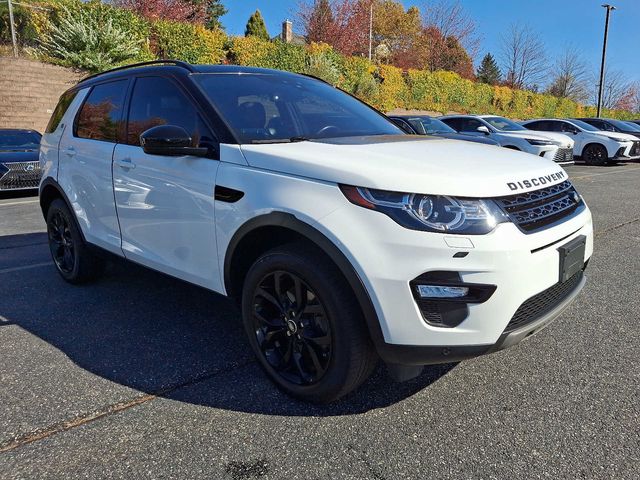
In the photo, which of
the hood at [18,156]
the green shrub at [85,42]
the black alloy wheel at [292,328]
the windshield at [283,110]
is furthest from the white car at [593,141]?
the black alloy wheel at [292,328]

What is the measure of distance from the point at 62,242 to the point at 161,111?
1972 mm

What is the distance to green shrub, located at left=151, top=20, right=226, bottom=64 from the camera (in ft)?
59.5

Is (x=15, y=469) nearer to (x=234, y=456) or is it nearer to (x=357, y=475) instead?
(x=234, y=456)

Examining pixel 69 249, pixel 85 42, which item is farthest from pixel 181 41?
pixel 69 249

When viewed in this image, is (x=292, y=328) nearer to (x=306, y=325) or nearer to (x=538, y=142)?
(x=306, y=325)

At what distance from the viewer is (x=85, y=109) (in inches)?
161

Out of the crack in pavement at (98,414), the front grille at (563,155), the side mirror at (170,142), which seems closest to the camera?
the crack in pavement at (98,414)

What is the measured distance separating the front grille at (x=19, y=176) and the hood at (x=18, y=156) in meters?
0.10

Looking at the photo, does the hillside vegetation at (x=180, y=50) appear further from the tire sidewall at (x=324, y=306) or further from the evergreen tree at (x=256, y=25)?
the tire sidewall at (x=324, y=306)

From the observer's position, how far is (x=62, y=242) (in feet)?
14.8

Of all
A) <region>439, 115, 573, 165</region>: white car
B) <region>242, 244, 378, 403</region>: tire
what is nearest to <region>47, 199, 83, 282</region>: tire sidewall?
<region>242, 244, 378, 403</region>: tire

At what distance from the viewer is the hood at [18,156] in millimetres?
9789

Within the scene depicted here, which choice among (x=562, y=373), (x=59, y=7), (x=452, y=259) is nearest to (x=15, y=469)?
(x=452, y=259)

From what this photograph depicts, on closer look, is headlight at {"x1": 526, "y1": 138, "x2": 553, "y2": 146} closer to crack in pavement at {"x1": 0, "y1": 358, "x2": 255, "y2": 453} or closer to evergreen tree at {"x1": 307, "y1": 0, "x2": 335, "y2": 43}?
crack in pavement at {"x1": 0, "y1": 358, "x2": 255, "y2": 453}
